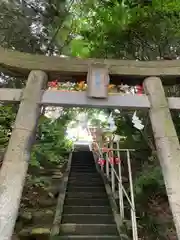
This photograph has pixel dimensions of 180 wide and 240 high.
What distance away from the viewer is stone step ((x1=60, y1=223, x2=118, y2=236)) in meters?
4.98

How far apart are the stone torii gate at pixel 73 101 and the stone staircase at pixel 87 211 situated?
2068 millimetres

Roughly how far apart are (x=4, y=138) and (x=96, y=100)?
3279 millimetres

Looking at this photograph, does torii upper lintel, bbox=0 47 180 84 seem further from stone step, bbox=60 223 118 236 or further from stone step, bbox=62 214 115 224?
stone step, bbox=62 214 115 224

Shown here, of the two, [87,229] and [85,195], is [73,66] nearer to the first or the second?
[87,229]

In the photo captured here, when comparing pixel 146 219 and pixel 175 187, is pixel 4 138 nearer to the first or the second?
pixel 146 219

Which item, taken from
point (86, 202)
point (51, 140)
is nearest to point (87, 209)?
point (86, 202)

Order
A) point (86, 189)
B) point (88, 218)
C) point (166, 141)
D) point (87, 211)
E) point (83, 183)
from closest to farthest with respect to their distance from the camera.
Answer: point (166, 141), point (88, 218), point (87, 211), point (86, 189), point (83, 183)

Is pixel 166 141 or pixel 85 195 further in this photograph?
pixel 85 195

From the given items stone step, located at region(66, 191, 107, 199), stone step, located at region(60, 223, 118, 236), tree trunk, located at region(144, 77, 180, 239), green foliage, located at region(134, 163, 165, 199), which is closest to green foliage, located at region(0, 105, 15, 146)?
stone step, located at region(66, 191, 107, 199)

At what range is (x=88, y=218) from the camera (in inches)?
215

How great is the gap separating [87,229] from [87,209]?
31.8 inches

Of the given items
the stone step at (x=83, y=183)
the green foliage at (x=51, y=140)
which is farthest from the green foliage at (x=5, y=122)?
the stone step at (x=83, y=183)

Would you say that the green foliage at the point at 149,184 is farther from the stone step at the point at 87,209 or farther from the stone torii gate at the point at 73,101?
the stone torii gate at the point at 73,101

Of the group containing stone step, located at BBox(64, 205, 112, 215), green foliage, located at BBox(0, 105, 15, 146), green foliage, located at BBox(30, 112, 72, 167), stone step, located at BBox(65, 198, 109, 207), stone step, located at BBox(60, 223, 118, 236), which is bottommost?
stone step, located at BBox(60, 223, 118, 236)
